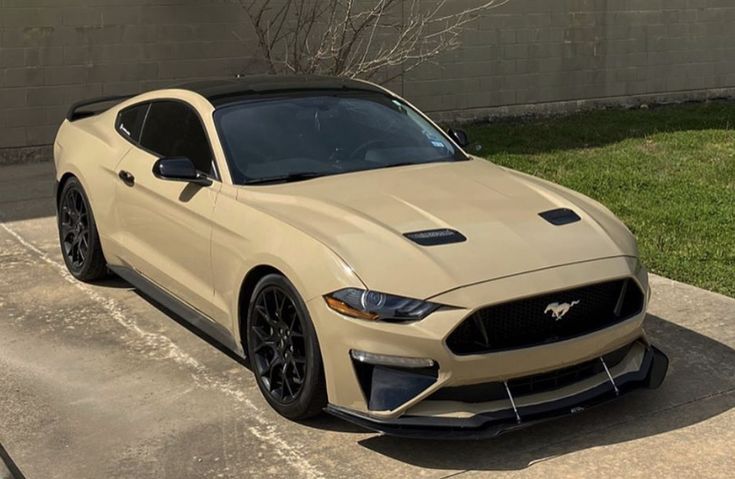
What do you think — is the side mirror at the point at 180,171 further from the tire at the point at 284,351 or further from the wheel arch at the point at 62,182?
the wheel arch at the point at 62,182

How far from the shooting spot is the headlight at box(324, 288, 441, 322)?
3.97 m

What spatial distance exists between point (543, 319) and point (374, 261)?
0.77m

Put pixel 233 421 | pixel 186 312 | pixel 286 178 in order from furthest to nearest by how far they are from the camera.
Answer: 1. pixel 186 312
2. pixel 286 178
3. pixel 233 421

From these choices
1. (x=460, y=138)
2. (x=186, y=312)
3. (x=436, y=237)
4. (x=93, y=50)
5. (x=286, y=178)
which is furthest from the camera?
(x=93, y=50)

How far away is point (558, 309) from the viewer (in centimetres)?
417

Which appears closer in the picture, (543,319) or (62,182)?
(543,319)

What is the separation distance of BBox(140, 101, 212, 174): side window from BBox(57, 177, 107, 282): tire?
81 centimetres

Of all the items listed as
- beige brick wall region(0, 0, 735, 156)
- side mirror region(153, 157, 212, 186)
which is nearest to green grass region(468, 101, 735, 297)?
beige brick wall region(0, 0, 735, 156)

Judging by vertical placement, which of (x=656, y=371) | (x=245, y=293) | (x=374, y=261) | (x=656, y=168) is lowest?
(x=656, y=168)

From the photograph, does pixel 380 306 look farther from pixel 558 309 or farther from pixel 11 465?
pixel 11 465

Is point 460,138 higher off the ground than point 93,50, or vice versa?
point 93,50

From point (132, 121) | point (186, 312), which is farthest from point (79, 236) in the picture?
point (186, 312)

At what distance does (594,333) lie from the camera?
4.23 m

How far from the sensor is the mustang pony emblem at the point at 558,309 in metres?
4.15
